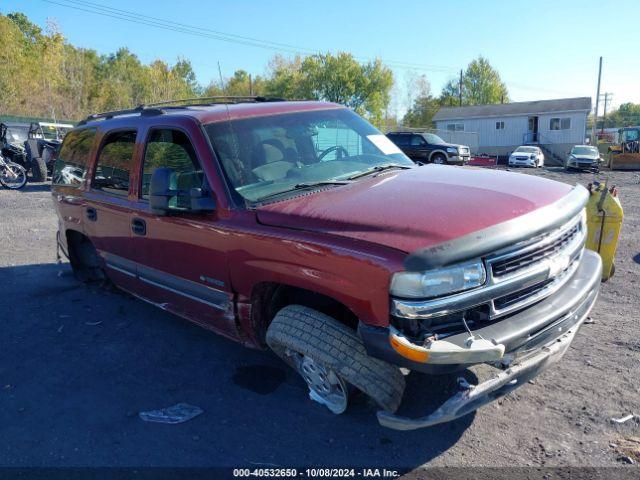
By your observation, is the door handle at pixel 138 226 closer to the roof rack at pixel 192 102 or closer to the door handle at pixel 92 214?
the door handle at pixel 92 214

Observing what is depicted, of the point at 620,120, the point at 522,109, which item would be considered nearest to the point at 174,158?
the point at 522,109

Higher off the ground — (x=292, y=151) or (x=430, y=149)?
(x=292, y=151)

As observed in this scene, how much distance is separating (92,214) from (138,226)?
0.92 metres

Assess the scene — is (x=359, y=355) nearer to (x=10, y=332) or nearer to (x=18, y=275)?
(x=10, y=332)

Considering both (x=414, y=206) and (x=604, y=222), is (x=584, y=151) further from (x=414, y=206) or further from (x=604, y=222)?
(x=414, y=206)

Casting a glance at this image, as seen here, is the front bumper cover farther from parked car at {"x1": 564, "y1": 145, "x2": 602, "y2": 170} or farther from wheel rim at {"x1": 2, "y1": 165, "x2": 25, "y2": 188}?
parked car at {"x1": 564, "y1": 145, "x2": 602, "y2": 170}

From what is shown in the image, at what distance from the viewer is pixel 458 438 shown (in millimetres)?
2947

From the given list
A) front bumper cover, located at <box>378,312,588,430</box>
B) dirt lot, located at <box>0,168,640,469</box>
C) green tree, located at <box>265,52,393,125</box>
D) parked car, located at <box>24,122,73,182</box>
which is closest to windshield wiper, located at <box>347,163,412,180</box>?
dirt lot, located at <box>0,168,640,469</box>

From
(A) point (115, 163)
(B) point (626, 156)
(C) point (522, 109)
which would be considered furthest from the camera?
(C) point (522, 109)

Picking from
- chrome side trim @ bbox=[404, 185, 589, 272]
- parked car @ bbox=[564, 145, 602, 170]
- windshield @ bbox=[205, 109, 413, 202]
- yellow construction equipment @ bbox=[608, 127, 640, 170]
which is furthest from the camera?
yellow construction equipment @ bbox=[608, 127, 640, 170]

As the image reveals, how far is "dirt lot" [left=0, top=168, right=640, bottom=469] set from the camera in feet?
9.28

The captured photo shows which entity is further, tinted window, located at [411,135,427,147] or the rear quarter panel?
tinted window, located at [411,135,427,147]

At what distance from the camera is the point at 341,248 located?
2.53m

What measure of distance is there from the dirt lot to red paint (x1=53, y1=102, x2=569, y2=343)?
1.48 feet
